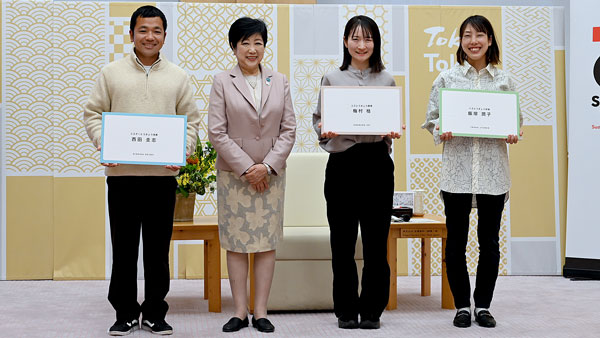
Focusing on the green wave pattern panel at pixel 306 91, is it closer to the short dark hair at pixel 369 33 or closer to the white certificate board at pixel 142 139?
the short dark hair at pixel 369 33

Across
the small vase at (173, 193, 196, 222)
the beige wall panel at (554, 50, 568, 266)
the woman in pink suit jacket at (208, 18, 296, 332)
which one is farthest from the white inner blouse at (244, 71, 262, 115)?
the beige wall panel at (554, 50, 568, 266)

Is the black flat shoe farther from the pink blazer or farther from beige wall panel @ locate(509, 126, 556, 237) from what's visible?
beige wall panel @ locate(509, 126, 556, 237)

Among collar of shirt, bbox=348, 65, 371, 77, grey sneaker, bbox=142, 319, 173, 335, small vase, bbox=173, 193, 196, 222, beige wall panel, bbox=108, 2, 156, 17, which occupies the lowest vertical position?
grey sneaker, bbox=142, 319, 173, 335

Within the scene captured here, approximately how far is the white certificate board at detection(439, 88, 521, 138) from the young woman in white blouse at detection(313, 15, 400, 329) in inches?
10.7

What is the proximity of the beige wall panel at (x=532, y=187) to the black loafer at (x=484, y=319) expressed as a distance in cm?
192

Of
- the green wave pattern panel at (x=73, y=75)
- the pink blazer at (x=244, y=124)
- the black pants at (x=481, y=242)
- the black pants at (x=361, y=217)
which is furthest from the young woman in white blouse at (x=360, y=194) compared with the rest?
the green wave pattern panel at (x=73, y=75)

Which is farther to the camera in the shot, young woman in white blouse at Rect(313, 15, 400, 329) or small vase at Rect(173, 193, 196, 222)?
small vase at Rect(173, 193, 196, 222)

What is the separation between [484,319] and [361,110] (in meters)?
1.14

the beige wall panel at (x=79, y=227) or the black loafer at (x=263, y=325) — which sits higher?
the beige wall panel at (x=79, y=227)

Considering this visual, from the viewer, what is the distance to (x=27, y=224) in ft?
15.6

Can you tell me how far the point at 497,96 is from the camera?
319 centimetres

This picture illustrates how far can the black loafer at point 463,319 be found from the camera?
10.4 ft

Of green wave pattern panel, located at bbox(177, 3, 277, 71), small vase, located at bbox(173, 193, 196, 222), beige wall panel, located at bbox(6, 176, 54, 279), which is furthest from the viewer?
green wave pattern panel, located at bbox(177, 3, 277, 71)

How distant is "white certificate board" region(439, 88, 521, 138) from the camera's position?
10.3 feet
